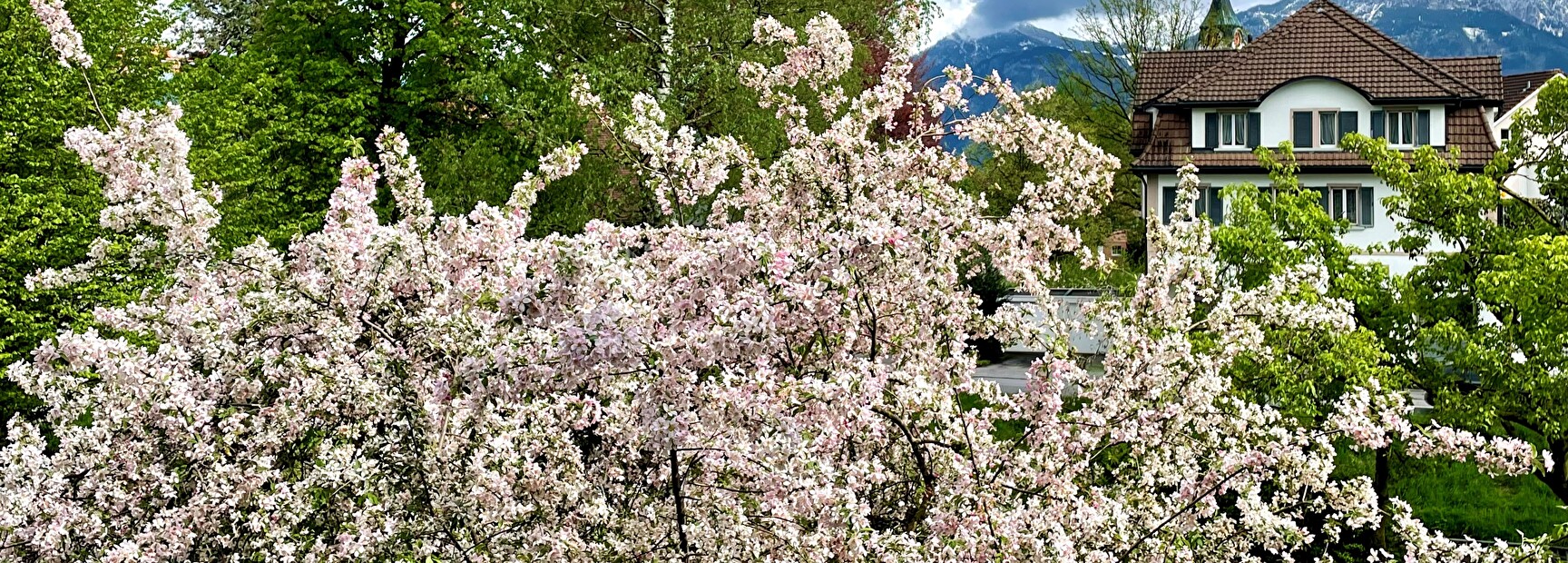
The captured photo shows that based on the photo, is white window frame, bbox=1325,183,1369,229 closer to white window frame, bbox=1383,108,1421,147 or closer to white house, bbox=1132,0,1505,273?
white house, bbox=1132,0,1505,273

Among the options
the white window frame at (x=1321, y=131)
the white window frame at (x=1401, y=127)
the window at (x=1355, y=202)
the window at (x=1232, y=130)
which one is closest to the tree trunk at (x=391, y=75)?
the window at (x=1232, y=130)

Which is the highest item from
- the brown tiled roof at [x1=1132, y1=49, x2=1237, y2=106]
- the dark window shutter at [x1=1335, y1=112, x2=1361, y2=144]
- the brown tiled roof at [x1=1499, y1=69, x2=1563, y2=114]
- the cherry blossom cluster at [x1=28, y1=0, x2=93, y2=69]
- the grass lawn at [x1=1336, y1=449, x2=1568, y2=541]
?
the brown tiled roof at [x1=1499, y1=69, x2=1563, y2=114]

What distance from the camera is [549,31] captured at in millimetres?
20812

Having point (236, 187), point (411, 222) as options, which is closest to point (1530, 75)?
point (236, 187)

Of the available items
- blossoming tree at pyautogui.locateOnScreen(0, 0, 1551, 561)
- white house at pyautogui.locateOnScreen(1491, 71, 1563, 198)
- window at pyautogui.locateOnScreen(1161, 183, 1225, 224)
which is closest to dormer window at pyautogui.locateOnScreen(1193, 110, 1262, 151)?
window at pyautogui.locateOnScreen(1161, 183, 1225, 224)

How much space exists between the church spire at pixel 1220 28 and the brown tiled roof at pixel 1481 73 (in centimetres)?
1734

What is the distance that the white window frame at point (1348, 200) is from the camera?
32156mm

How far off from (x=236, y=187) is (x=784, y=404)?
1816 cm

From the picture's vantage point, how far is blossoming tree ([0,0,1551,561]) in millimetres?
5266

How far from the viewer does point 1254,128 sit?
32438mm

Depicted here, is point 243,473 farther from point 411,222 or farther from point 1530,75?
point 1530,75

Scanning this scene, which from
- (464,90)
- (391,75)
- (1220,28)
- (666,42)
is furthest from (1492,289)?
(1220,28)

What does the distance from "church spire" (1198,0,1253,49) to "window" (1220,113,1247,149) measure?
18.6 meters

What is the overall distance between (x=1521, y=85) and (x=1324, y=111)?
31784mm
